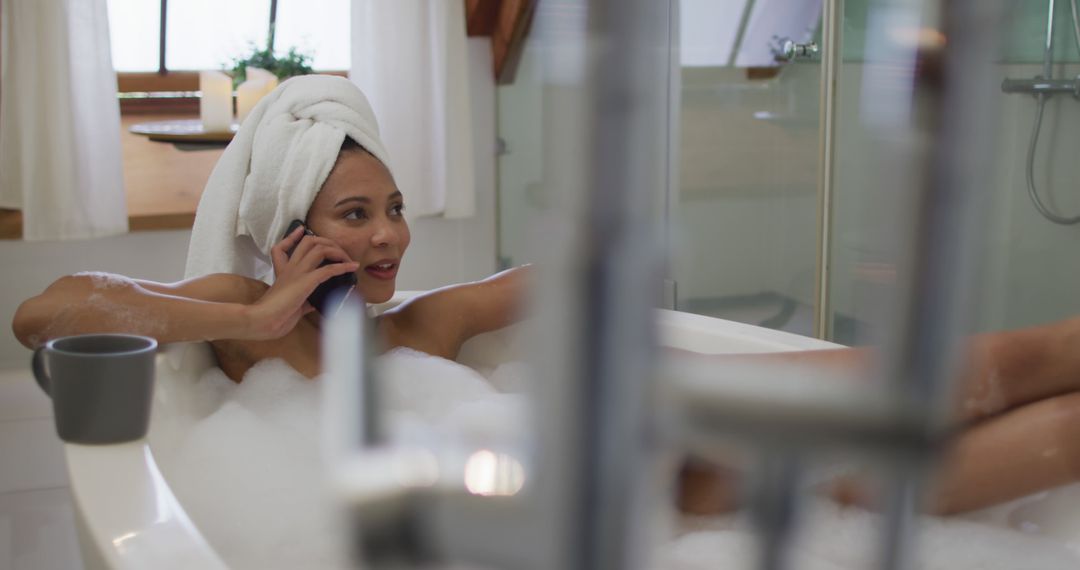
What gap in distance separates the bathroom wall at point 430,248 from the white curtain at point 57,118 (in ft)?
0.71

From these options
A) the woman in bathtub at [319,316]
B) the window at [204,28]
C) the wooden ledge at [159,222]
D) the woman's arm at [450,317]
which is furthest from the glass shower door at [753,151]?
the window at [204,28]

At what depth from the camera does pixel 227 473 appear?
1.37 meters

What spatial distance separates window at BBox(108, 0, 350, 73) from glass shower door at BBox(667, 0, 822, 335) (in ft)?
5.42

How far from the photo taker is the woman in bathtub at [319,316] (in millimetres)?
1205

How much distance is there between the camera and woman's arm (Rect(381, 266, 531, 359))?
5.99ft

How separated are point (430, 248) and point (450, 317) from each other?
1.75 metres

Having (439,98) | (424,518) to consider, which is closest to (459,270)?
(439,98)

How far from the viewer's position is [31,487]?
7.64ft

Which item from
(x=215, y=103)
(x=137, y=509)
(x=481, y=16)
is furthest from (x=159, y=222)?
(x=137, y=509)

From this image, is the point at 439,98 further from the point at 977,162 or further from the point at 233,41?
the point at 977,162

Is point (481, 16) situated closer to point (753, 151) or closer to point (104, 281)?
point (753, 151)

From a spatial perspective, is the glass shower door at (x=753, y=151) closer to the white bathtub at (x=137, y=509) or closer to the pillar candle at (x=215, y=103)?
the white bathtub at (x=137, y=509)

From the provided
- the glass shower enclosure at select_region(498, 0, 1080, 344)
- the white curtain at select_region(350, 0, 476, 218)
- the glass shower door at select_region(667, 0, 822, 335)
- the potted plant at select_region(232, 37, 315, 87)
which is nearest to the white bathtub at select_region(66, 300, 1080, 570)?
the glass shower enclosure at select_region(498, 0, 1080, 344)

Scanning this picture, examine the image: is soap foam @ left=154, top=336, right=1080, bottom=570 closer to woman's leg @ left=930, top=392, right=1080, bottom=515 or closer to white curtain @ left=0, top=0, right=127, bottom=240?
woman's leg @ left=930, top=392, right=1080, bottom=515
